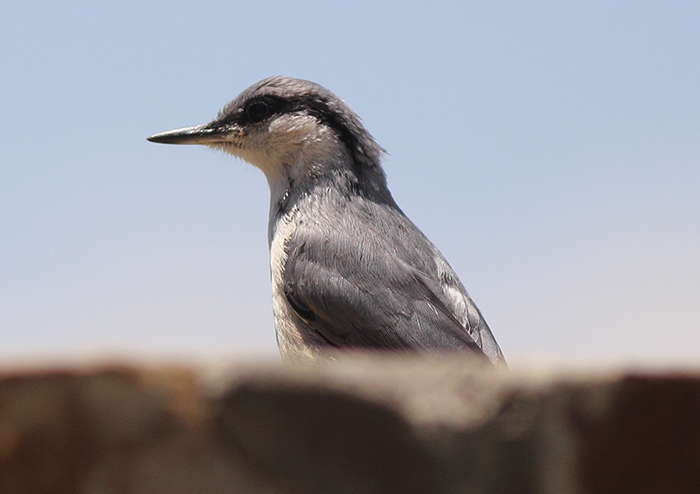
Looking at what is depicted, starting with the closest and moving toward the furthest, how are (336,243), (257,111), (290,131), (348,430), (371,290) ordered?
(348,430)
(371,290)
(336,243)
(290,131)
(257,111)

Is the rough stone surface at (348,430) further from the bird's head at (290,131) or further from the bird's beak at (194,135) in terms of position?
the bird's beak at (194,135)

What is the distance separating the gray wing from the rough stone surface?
113 inches

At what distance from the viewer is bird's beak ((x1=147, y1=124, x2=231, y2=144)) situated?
521cm

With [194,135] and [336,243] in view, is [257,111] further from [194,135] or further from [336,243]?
[336,243]

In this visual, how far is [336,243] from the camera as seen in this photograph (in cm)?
416

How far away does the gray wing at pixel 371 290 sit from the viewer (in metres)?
3.89

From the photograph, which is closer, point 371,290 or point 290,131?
point 371,290

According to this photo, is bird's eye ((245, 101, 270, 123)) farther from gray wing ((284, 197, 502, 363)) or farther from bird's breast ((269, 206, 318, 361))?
gray wing ((284, 197, 502, 363))

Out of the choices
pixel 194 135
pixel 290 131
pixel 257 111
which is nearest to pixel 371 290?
pixel 290 131

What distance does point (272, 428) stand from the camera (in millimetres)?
896

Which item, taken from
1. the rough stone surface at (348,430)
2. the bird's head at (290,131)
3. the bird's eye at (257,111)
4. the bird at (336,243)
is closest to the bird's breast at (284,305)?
the bird at (336,243)

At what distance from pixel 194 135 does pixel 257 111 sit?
0.52 metres

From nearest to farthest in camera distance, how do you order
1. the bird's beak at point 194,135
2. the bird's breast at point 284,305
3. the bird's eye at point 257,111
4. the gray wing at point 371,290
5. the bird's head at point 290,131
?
1. the gray wing at point 371,290
2. the bird's breast at point 284,305
3. the bird's head at point 290,131
4. the bird's eye at point 257,111
5. the bird's beak at point 194,135

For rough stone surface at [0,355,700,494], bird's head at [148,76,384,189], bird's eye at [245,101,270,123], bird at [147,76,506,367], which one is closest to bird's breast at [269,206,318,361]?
bird at [147,76,506,367]
